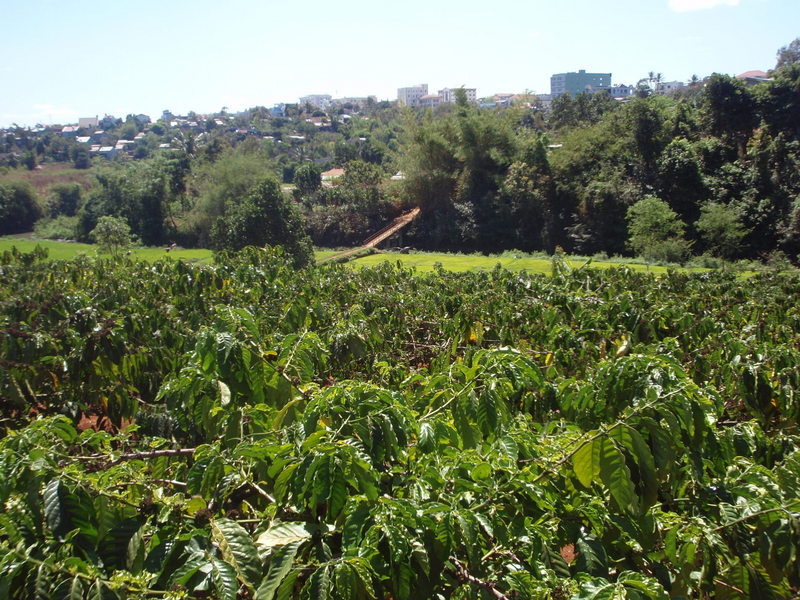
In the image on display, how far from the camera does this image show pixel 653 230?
1083 inches

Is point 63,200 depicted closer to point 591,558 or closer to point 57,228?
point 57,228

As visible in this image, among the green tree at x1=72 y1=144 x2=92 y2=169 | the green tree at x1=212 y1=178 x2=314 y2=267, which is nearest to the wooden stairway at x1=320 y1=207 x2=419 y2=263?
the green tree at x1=212 y1=178 x2=314 y2=267

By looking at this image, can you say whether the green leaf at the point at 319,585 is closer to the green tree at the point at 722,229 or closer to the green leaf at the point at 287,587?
the green leaf at the point at 287,587

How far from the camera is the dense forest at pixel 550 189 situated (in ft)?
90.1

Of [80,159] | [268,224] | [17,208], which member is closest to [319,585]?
[268,224]

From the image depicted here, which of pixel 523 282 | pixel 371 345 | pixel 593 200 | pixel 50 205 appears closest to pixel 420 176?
pixel 593 200

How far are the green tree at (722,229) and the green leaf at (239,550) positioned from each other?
29572 millimetres

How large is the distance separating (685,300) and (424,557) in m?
6.53

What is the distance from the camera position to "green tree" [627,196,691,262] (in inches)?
1036

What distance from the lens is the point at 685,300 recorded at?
23.7 ft

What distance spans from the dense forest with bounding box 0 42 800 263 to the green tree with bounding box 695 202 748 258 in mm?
79

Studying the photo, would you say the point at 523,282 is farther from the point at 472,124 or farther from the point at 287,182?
the point at 287,182

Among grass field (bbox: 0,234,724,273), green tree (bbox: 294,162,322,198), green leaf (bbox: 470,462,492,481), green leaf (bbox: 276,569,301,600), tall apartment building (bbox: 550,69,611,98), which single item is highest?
tall apartment building (bbox: 550,69,611,98)

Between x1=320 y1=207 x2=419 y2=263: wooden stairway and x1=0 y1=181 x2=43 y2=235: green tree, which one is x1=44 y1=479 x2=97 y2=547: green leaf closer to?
x1=320 y1=207 x2=419 y2=263: wooden stairway
